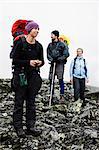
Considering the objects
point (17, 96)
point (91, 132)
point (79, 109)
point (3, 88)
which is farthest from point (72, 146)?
point (3, 88)

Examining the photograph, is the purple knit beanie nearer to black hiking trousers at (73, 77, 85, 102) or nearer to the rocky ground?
the rocky ground

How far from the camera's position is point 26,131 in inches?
480

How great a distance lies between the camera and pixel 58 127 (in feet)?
45.1

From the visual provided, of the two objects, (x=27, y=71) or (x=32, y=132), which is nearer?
(x=27, y=71)

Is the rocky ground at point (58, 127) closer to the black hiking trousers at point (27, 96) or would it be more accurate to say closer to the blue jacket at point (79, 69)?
the black hiking trousers at point (27, 96)

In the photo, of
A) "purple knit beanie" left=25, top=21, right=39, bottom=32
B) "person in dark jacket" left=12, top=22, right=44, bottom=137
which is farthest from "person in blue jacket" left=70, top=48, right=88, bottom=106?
"purple knit beanie" left=25, top=21, right=39, bottom=32

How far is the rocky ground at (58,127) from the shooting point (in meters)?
11.8

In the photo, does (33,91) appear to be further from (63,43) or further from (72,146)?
(63,43)

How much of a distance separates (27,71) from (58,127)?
10.3ft

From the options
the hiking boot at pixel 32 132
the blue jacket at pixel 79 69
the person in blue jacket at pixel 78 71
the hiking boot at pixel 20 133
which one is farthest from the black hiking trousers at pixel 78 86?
the hiking boot at pixel 20 133

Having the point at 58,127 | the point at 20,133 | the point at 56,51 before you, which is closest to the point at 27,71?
the point at 20,133

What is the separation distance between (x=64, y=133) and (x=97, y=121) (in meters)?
2.30

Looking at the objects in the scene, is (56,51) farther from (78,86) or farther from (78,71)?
(78,86)

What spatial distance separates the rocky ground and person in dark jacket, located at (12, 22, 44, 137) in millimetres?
522
